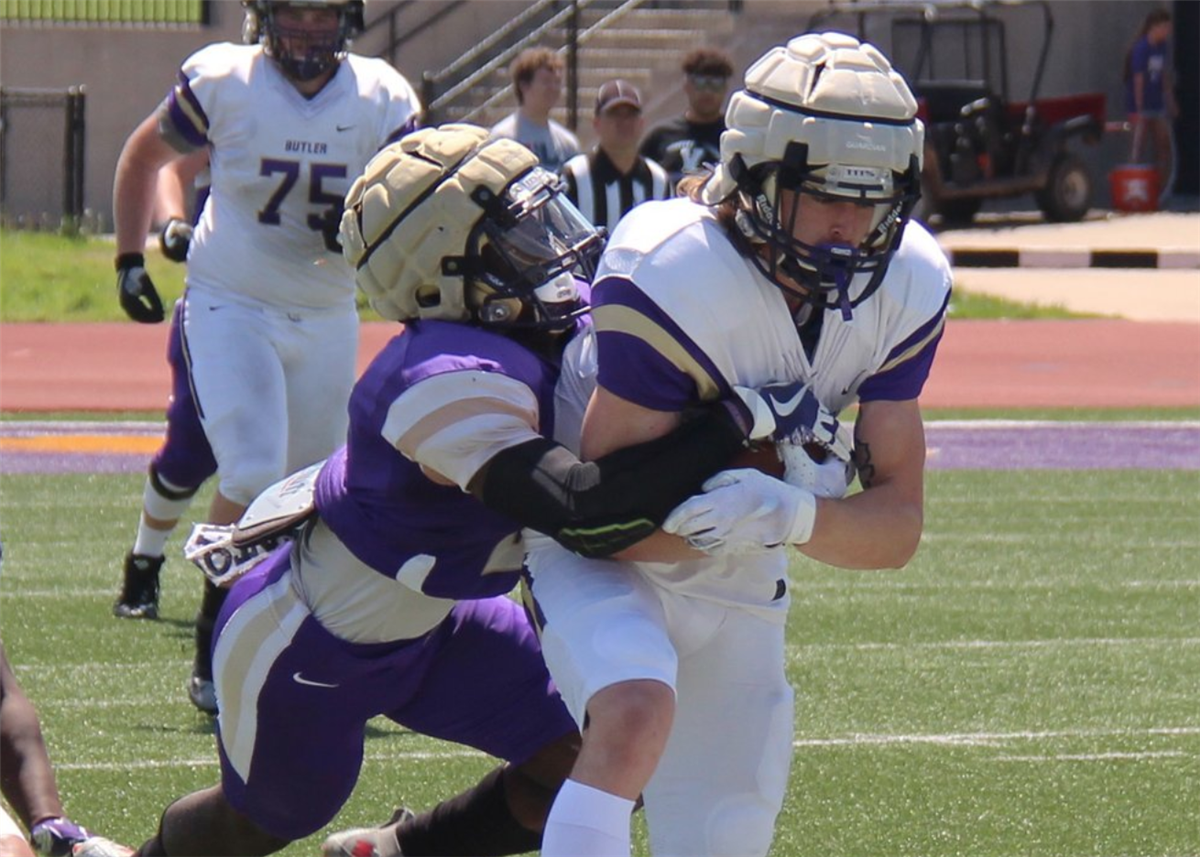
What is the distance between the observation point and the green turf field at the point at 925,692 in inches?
191

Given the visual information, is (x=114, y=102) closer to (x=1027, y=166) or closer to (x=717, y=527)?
(x=1027, y=166)

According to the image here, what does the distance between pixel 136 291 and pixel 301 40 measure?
0.89m

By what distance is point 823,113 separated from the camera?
3.35 meters

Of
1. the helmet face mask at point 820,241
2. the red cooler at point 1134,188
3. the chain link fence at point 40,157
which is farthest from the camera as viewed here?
the red cooler at point 1134,188

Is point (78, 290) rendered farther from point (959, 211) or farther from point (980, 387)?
point (959, 211)

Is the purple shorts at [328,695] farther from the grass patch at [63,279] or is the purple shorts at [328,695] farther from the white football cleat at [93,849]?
the grass patch at [63,279]

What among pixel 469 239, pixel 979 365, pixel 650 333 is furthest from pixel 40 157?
pixel 650 333

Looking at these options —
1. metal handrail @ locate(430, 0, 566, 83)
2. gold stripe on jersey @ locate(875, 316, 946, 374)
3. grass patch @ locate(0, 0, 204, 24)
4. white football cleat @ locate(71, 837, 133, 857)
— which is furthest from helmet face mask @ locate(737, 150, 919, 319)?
grass patch @ locate(0, 0, 204, 24)

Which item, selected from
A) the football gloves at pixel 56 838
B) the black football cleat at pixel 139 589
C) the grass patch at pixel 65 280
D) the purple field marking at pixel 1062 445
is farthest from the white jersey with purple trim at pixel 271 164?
the grass patch at pixel 65 280

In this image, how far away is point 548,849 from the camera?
123 inches

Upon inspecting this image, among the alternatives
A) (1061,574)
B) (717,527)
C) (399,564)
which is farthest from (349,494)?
(1061,574)

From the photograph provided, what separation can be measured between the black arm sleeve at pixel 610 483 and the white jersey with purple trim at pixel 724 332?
0.08 m

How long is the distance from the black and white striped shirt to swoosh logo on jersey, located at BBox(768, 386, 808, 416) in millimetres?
6653

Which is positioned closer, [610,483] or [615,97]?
[610,483]
